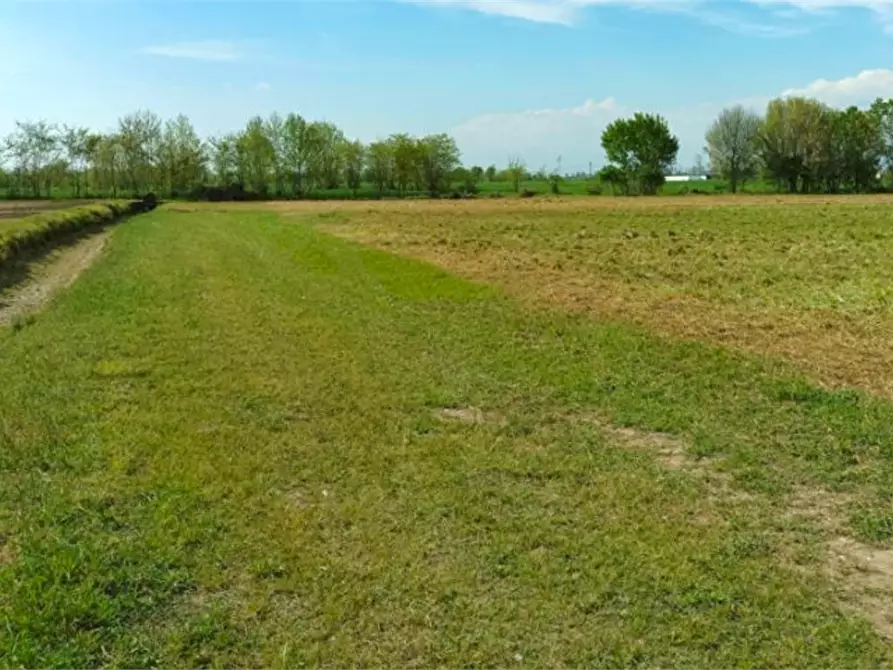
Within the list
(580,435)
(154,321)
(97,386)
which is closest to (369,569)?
(580,435)

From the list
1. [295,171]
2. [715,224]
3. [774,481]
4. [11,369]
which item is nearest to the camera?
[774,481]

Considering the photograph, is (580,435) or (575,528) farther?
(580,435)

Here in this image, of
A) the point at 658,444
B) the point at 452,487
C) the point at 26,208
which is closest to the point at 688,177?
the point at 26,208

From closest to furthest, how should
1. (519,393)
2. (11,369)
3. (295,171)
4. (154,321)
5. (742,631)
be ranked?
(742,631) → (519,393) → (11,369) → (154,321) → (295,171)

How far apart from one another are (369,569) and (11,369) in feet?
20.9

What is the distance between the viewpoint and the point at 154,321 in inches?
447

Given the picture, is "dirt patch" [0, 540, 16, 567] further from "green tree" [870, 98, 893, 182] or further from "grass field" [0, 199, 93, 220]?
"green tree" [870, 98, 893, 182]

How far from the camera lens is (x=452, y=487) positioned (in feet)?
16.4

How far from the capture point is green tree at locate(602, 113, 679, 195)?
86812 millimetres

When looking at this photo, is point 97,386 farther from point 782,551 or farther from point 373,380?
point 782,551

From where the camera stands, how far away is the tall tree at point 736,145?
84688 mm

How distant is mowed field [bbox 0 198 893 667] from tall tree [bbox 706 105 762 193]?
A: 8058 centimetres

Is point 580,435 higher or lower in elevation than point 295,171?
lower

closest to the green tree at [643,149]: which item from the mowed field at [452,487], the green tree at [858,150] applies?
the green tree at [858,150]
